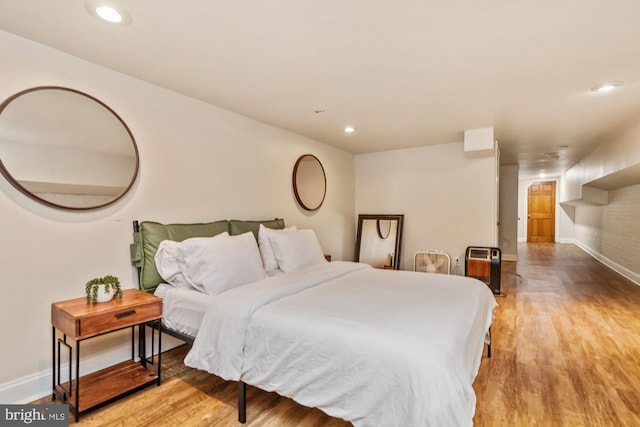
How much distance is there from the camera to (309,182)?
451cm

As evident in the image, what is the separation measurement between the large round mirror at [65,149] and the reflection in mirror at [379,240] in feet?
12.6

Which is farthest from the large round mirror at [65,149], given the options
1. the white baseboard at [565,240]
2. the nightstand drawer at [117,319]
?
the white baseboard at [565,240]

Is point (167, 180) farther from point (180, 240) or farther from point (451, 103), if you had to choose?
point (451, 103)

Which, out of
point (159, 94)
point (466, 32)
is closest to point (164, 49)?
point (159, 94)

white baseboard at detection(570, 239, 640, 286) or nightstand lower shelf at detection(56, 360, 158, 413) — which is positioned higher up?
white baseboard at detection(570, 239, 640, 286)

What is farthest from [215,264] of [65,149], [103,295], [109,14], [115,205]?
[109,14]

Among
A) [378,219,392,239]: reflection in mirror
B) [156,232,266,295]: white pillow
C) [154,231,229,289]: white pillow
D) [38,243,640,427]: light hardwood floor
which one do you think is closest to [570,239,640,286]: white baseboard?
[38,243,640,427]: light hardwood floor

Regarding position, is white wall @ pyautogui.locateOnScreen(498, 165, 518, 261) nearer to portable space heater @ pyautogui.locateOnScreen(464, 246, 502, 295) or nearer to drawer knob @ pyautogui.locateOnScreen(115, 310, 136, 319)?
portable space heater @ pyautogui.locateOnScreen(464, 246, 502, 295)

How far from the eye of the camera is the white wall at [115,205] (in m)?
1.96

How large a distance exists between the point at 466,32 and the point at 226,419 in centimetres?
272

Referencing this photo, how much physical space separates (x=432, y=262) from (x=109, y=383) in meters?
4.22

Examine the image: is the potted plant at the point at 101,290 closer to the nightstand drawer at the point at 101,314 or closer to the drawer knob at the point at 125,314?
the nightstand drawer at the point at 101,314

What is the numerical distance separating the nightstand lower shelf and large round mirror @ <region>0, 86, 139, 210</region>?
1191 millimetres

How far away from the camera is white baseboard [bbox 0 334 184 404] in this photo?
1931mm
